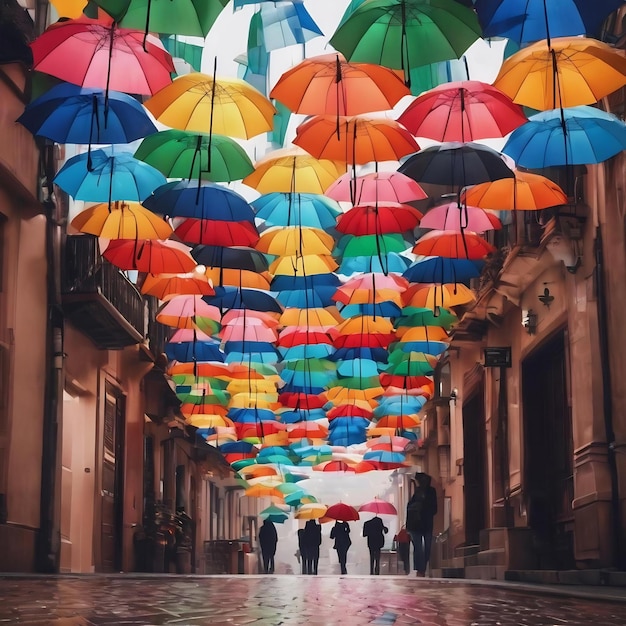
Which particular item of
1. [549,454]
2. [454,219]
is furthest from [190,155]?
[549,454]

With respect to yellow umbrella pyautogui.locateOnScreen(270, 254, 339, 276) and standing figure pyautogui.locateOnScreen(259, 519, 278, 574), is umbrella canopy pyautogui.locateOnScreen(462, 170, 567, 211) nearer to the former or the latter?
yellow umbrella pyautogui.locateOnScreen(270, 254, 339, 276)

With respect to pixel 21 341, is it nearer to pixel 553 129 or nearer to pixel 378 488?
pixel 553 129

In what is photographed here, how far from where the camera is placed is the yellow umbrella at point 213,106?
10.9 metres

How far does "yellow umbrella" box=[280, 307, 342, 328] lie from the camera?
18.2 m

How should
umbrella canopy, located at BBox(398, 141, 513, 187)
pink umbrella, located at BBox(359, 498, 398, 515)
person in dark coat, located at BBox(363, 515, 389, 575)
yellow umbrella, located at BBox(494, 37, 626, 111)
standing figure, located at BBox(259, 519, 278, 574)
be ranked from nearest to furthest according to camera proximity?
yellow umbrella, located at BBox(494, 37, 626, 111), umbrella canopy, located at BBox(398, 141, 513, 187), person in dark coat, located at BBox(363, 515, 389, 575), standing figure, located at BBox(259, 519, 278, 574), pink umbrella, located at BBox(359, 498, 398, 515)

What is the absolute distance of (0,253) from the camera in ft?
49.1

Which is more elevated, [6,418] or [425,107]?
[425,107]

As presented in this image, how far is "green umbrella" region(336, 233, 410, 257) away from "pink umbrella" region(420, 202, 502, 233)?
1.20m

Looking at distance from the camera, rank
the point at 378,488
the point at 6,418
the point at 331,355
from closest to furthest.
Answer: the point at 6,418
the point at 331,355
the point at 378,488

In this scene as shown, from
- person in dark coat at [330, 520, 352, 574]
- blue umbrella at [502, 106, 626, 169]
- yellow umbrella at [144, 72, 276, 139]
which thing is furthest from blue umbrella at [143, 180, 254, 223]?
person in dark coat at [330, 520, 352, 574]

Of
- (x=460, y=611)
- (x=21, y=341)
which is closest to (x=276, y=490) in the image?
(x=21, y=341)

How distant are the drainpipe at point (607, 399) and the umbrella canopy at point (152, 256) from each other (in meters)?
5.10

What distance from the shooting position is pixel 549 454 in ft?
57.0

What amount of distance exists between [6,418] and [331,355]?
7234 mm
